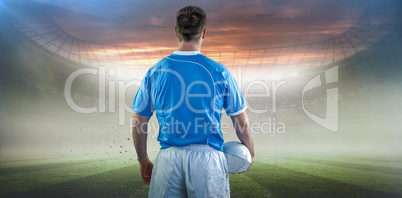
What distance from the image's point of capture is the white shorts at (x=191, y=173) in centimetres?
270

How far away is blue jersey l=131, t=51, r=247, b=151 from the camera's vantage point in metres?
2.63

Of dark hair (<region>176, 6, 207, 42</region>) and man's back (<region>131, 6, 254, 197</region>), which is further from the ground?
dark hair (<region>176, 6, 207, 42</region>)

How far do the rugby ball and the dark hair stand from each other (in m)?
0.86

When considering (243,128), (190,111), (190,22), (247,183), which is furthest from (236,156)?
(247,183)

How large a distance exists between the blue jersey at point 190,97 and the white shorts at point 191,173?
0.06m

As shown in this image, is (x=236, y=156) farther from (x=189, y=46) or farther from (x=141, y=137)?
(x=189, y=46)

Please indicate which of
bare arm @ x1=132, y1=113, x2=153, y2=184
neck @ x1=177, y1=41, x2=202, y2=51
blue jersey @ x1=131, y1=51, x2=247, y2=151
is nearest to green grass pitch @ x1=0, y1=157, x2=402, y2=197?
bare arm @ x1=132, y1=113, x2=153, y2=184

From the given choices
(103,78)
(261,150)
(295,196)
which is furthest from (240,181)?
(261,150)

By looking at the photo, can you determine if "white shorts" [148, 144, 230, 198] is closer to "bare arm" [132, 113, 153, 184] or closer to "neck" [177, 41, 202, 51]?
"bare arm" [132, 113, 153, 184]

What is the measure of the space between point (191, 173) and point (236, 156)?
0.37m

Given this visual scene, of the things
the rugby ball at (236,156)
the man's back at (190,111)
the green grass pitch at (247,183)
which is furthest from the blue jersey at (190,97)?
the green grass pitch at (247,183)

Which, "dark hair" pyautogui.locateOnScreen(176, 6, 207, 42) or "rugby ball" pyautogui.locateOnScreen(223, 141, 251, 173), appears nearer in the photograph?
"dark hair" pyautogui.locateOnScreen(176, 6, 207, 42)

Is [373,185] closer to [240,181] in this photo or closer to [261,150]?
[240,181]

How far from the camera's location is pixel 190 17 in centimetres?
267
